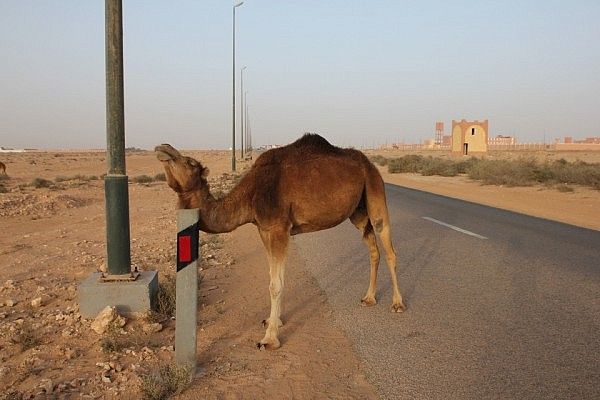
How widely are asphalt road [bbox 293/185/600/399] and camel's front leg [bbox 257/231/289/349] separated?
0.85m

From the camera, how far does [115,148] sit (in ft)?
19.9

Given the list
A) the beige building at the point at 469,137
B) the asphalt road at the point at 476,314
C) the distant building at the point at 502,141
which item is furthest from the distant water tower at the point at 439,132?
the asphalt road at the point at 476,314

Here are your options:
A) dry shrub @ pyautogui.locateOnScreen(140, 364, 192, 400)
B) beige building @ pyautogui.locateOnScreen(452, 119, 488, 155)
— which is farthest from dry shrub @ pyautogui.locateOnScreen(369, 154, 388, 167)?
dry shrub @ pyautogui.locateOnScreen(140, 364, 192, 400)

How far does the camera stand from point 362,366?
4.79m

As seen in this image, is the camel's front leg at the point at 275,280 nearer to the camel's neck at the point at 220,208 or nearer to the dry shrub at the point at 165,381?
the camel's neck at the point at 220,208

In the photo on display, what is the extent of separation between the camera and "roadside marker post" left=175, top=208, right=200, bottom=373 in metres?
4.38

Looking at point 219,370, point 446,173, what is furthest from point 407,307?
point 446,173

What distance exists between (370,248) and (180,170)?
3.20 m

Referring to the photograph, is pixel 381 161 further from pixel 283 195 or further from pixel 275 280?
pixel 275 280

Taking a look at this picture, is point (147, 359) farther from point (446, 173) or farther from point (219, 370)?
point (446, 173)

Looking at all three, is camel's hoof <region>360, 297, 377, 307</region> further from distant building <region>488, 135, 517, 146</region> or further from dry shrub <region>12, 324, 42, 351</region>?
distant building <region>488, 135, 517, 146</region>

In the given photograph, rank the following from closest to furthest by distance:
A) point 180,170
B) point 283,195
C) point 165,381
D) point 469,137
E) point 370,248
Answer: point 165,381 → point 180,170 → point 283,195 → point 370,248 → point 469,137

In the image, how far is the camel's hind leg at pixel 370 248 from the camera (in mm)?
6773

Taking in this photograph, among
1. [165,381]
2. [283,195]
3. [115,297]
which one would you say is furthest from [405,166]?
[165,381]
